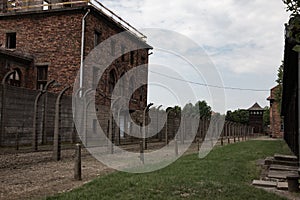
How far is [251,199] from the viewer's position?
18.7 feet

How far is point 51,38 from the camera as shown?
22.5 meters

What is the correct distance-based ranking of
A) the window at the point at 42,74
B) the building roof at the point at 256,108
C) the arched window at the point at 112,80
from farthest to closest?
the building roof at the point at 256,108, the arched window at the point at 112,80, the window at the point at 42,74

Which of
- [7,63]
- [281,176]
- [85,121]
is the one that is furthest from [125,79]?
[281,176]

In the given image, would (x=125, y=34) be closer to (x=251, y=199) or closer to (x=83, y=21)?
(x=83, y=21)

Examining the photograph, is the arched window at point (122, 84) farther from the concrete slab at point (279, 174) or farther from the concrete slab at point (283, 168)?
the concrete slab at point (279, 174)

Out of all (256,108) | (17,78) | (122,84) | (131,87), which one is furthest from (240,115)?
(17,78)

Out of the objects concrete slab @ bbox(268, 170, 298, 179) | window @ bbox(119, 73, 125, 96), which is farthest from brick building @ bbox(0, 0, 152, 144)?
concrete slab @ bbox(268, 170, 298, 179)

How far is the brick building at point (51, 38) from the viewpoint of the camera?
21781mm

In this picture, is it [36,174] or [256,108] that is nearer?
[36,174]

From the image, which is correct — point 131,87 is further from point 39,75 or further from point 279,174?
point 279,174

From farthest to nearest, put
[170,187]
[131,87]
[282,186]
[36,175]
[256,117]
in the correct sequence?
[256,117], [131,87], [36,175], [282,186], [170,187]

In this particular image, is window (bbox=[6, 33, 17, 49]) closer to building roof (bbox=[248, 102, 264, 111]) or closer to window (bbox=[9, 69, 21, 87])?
window (bbox=[9, 69, 21, 87])

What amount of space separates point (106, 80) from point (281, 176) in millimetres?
17558

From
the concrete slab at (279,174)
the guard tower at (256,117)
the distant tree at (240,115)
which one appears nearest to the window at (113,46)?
the concrete slab at (279,174)
